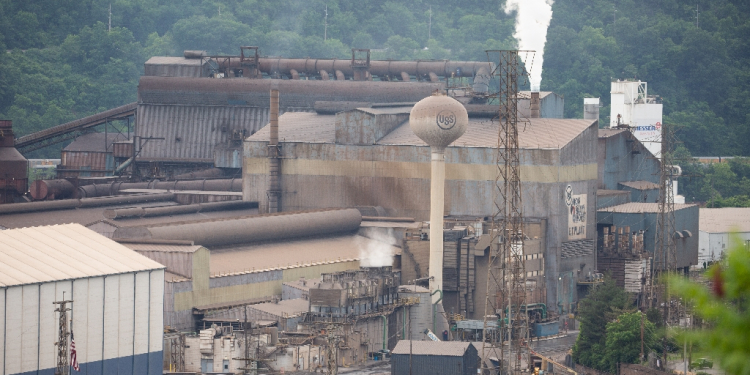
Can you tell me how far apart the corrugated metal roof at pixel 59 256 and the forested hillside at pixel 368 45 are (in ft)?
296

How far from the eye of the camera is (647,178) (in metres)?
95.1

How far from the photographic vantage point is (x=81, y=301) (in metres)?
46.8

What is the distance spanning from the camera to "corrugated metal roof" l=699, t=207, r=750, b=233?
322 ft

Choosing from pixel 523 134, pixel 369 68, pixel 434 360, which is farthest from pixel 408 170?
pixel 369 68

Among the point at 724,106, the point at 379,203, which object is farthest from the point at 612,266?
the point at 724,106

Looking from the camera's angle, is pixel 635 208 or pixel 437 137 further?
pixel 635 208

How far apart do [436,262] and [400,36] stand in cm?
13361

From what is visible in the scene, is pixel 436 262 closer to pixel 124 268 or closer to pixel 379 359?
pixel 379 359

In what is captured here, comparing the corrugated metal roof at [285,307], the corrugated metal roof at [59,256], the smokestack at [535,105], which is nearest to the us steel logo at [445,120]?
the corrugated metal roof at [285,307]

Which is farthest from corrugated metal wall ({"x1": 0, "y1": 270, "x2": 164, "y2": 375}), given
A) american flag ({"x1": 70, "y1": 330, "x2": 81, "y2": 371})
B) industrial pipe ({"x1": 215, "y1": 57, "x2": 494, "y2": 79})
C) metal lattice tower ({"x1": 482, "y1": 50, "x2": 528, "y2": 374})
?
industrial pipe ({"x1": 215, "y1": 57, "x2": 494, "y2": 79})

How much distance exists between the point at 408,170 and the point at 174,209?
15106 millimetres

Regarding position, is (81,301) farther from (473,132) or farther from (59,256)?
(473,132)

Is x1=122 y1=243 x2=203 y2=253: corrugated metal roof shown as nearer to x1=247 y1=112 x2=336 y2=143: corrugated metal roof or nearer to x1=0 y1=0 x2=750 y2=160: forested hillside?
x1=247 y1=112 x2=336 y2=143: corrugated metal roof

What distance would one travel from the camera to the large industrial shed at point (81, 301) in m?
44.0
